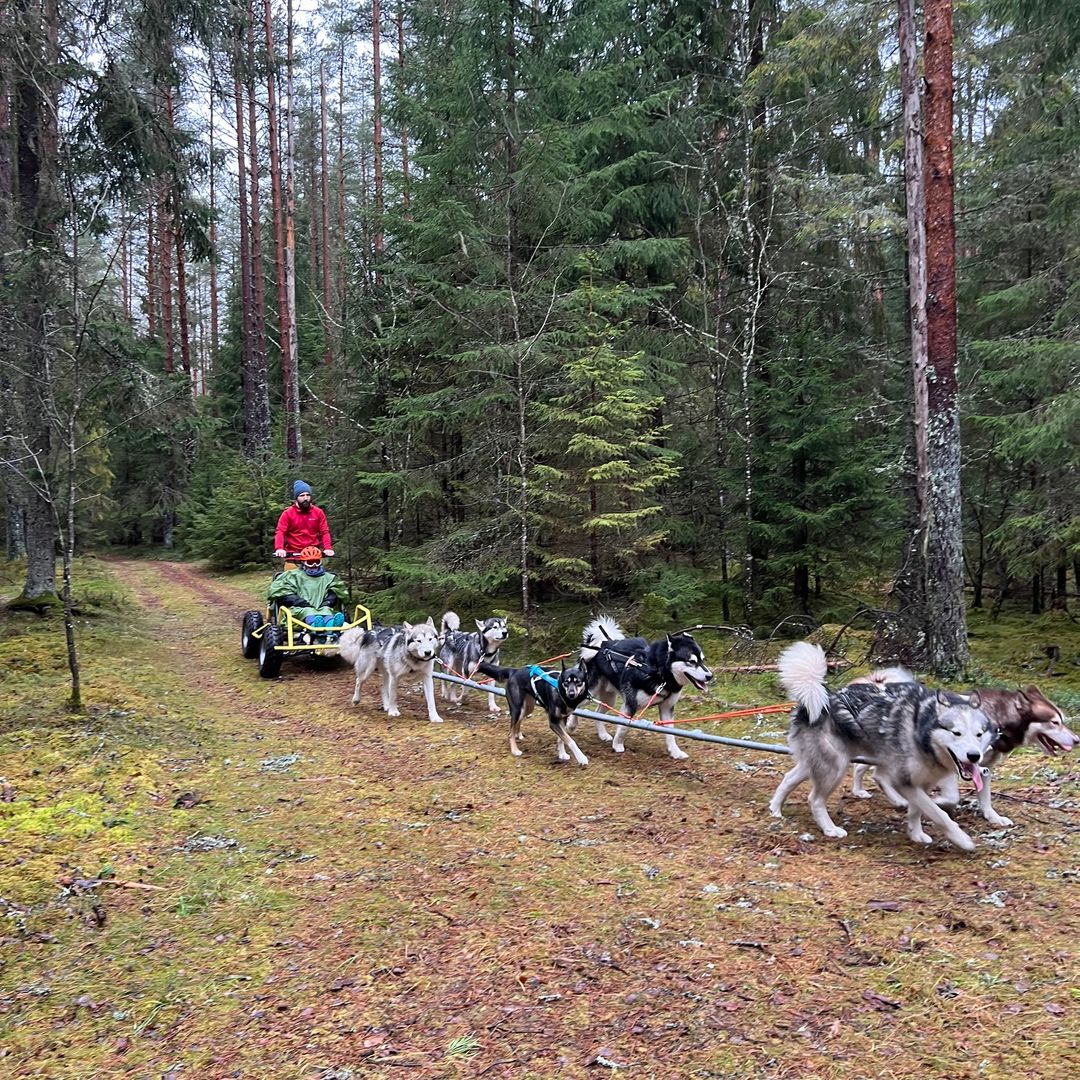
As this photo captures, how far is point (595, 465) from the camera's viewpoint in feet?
33.6

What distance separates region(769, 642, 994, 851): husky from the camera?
4.33 meters

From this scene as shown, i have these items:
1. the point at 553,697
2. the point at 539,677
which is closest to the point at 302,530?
the point at 539,677

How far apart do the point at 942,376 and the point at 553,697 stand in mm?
5683

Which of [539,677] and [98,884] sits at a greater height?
[539,677]

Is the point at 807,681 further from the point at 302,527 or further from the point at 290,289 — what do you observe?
the point at 290,289

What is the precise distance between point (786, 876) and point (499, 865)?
5.92 ft

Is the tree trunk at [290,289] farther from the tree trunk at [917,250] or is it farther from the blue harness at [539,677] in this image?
the tree trunk at [917,250]

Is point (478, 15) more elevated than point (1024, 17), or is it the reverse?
point (478, 15)

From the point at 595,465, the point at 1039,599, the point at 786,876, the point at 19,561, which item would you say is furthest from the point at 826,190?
the point at 19,561

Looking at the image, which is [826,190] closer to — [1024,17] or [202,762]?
[1024,17]

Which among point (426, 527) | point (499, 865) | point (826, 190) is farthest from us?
point (426, 527)

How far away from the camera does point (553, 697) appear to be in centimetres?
688

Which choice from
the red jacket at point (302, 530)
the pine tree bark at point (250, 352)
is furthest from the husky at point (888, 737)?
the pine tree bark at point (250, 352)

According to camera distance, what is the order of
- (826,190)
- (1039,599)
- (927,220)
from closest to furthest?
(927,220)
(826,190)
(1039,599)
